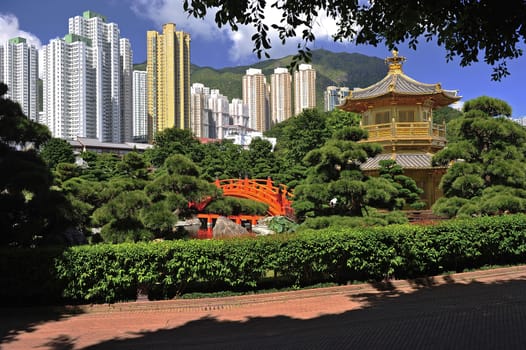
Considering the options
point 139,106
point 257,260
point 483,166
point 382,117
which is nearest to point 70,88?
point 139,106

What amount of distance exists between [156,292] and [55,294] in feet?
6.22

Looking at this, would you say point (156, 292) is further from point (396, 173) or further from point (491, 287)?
point (396, 173)

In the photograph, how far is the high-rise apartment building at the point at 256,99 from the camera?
127 metres

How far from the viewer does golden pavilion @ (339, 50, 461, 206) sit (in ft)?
63.0

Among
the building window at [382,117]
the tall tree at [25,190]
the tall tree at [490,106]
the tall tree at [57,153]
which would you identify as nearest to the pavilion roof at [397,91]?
the building window at [382,117]

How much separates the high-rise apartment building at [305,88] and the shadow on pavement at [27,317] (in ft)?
354

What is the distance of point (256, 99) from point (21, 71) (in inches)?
2719

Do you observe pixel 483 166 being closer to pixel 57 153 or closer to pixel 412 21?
pixel 412 21

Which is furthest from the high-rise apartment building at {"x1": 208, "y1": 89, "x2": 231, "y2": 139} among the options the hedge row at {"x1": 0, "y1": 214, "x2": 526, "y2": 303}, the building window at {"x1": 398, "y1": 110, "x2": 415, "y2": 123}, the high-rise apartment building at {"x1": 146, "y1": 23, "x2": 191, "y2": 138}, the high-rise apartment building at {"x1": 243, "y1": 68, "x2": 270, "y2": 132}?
the hedge row at {"x1": 0, "y1": 214, "x2": 526, "y2": 303}

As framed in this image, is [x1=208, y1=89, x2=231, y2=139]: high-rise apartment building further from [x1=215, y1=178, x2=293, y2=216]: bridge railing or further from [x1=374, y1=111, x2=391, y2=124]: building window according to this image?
[x1=374, y1=111, x2=391, y2=124]: building window

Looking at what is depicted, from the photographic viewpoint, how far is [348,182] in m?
12.1

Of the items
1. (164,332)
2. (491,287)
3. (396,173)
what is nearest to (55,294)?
(164,332)

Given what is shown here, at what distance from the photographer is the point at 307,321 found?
7508 millimetres

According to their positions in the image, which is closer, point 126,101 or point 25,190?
point 25,190
